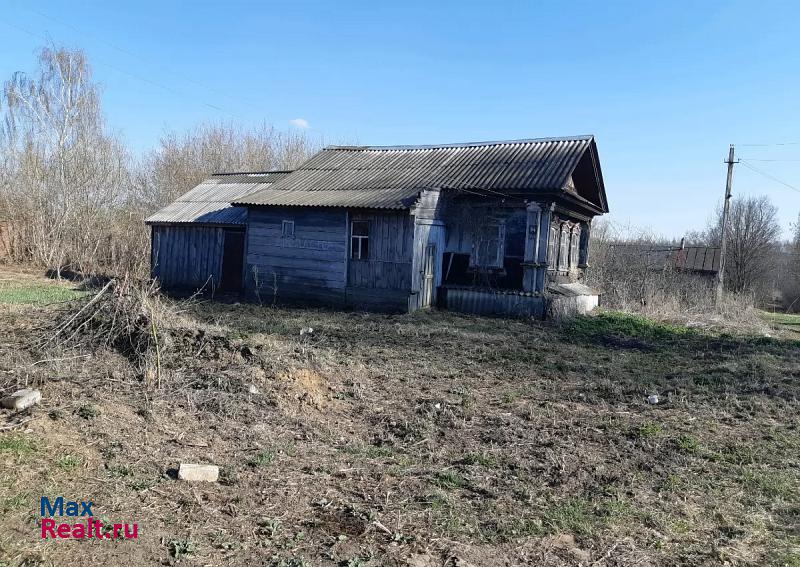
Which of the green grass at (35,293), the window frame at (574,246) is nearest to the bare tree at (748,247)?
the window frame at (574,246)

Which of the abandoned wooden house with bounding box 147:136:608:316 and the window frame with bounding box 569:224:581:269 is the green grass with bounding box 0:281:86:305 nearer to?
the abandoned wooden house with bounding box 147:136:608:316

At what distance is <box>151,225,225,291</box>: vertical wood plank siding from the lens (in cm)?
1844

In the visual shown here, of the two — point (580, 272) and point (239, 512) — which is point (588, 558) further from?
point (580, 272)

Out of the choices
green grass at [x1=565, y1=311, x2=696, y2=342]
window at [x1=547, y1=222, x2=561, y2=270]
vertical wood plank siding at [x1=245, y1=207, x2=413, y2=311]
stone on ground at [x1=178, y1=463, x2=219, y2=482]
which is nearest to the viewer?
stone on ground at [x1=178, y1=463, x2=219, y2=482]

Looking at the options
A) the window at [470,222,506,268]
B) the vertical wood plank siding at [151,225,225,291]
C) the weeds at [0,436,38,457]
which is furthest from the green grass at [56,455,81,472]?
the vertical wood plank siding at [151,225,225,291]

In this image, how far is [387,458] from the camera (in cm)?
505

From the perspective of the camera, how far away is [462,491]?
14.5ft

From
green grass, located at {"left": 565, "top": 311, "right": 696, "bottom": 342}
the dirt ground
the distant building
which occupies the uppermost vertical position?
the distant building

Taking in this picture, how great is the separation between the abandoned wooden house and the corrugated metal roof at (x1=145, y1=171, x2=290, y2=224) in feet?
0.45

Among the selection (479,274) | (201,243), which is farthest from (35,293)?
(479,274)

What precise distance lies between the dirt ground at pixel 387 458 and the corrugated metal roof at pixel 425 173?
25.8ft

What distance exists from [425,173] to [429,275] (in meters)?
3.79

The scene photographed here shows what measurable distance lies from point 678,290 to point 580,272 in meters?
3.86

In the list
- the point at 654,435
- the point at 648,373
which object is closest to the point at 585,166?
the point at 648,373
